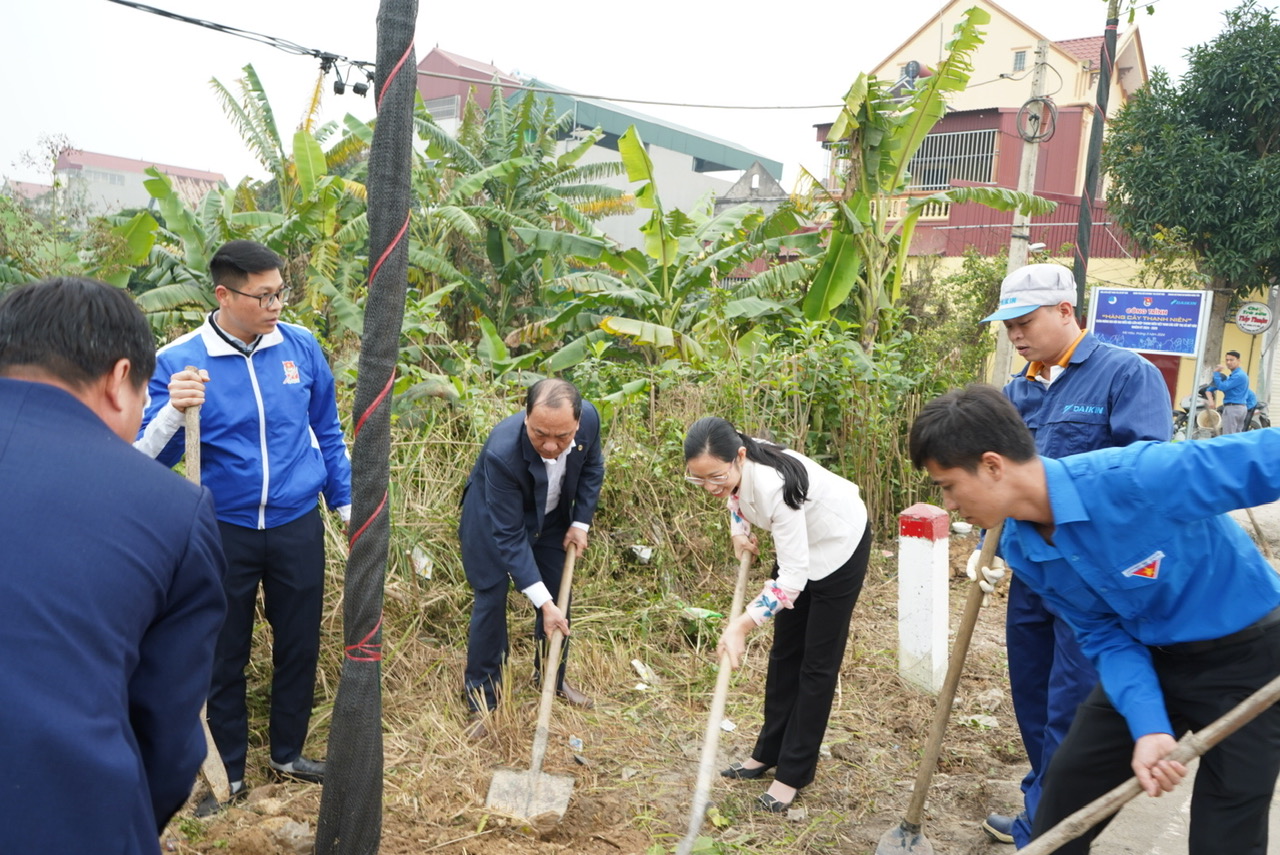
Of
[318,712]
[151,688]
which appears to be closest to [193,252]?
[318,712]

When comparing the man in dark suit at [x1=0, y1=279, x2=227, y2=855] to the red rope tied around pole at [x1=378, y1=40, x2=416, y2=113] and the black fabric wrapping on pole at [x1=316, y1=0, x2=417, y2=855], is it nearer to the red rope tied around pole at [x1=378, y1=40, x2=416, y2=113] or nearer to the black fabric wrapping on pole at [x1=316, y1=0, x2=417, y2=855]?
the black fabric wrapping on pole at [x1=316, y1=0, x2=417, y2=855]

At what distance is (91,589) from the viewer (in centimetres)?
138

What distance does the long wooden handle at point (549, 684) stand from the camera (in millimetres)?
3705

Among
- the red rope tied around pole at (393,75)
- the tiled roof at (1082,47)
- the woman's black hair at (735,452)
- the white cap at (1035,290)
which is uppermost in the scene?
the tiled roof at (1082,47)

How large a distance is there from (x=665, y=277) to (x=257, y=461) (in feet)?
21.0

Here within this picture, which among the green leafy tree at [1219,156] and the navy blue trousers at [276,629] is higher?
the green leafy tree at [1219,156]

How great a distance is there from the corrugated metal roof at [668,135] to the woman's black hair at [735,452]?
24449 millimetres

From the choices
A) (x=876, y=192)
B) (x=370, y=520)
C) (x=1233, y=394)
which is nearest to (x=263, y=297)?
(x=370, y=520)

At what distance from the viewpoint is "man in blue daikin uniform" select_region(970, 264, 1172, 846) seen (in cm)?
306

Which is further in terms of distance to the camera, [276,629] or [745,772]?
[745,772]

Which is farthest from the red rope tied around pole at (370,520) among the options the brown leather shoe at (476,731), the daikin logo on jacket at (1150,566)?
the daikin logo on jacket at (1150,566)

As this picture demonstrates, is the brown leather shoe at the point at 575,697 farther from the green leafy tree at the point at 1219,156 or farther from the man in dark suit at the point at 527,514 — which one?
the green leafy tree at the point at 1219,156

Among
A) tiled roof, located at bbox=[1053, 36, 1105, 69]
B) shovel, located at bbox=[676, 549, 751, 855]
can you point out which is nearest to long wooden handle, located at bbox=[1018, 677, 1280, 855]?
shovel, located at bbox=[676, 549, 751, 855]

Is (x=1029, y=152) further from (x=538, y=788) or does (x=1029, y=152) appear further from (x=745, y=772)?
(x=538, y=788)
